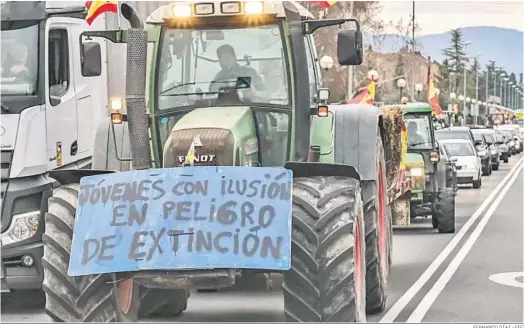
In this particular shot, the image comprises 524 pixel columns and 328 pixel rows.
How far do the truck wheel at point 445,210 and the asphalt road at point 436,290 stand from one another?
206 mm

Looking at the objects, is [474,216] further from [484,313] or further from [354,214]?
[354,214]

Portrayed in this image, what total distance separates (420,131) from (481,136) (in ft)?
82.0

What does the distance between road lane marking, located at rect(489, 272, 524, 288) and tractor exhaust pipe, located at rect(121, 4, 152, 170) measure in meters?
5.36

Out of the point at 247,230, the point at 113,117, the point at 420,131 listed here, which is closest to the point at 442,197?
the point at 420,131

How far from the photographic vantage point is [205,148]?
29.1ft

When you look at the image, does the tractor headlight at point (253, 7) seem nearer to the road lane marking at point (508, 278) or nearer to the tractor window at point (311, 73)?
the tractor window at point (311, 73)

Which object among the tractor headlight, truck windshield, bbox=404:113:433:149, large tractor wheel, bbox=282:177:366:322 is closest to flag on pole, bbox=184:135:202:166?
large tractor wheel, bbox=282:177:366:322

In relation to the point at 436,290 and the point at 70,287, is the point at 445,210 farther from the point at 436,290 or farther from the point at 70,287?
the point at 70,287

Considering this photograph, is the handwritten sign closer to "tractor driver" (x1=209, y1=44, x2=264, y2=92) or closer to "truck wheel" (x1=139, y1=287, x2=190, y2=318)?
"tractor driver" (x1=209, y1=44, x2=264, y2=92)

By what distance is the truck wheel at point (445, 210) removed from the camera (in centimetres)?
1903

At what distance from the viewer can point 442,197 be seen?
19.0m

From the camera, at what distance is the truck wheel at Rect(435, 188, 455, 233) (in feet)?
62.4

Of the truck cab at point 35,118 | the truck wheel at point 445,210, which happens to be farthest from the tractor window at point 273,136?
the truck wheel at point 445,210

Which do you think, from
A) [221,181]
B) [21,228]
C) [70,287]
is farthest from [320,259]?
[21,228]
